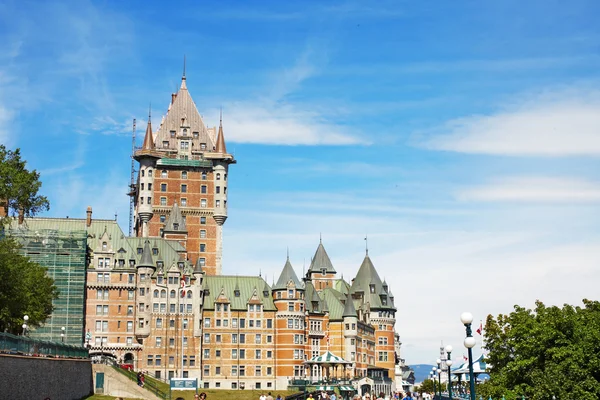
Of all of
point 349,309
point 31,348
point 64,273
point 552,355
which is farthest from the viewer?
point 349,309

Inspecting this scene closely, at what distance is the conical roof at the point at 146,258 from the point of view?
415 ft

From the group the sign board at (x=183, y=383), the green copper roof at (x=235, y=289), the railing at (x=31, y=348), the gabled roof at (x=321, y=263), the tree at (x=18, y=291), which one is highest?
the gabled roof at (x=321, y=263)

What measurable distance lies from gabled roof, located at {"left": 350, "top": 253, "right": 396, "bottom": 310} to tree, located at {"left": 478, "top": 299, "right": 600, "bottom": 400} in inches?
3023

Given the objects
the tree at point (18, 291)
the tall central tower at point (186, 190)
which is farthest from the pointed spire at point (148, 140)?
the tree at point (18, 291)

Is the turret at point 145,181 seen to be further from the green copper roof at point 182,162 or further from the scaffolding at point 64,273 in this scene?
the scaffolding at point 64,273

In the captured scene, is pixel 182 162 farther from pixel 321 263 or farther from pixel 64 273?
pixel 64 273

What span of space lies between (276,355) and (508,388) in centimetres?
6573

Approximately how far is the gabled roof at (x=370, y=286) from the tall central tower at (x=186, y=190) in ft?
80.2

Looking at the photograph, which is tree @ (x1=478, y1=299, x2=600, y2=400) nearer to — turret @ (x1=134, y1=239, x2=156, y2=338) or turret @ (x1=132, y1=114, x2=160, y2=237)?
turret @ (x1=134, y1=239, x2=156, y2=338)

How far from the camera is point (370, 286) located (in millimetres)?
151500

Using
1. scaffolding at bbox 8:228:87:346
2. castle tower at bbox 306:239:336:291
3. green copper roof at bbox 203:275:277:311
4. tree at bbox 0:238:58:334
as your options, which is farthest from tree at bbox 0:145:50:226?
castle tower at bbox 306:239:336:291

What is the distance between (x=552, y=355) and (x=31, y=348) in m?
37.1

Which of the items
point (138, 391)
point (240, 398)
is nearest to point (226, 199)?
point (240, 398)

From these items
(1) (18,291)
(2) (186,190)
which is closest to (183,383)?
(1) (18,291)
